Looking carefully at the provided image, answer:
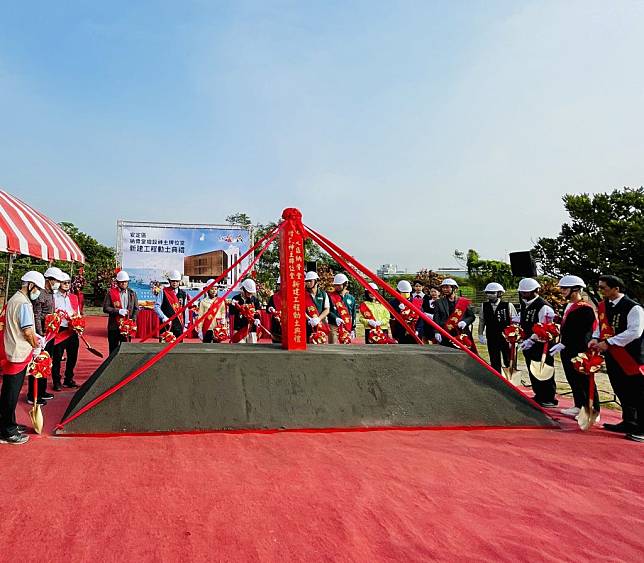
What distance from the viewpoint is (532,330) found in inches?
257

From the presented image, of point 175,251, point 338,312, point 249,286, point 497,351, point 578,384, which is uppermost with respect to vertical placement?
point 175,251

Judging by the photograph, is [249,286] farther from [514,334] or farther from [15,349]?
[514,334]

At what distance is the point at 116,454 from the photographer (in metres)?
3.70

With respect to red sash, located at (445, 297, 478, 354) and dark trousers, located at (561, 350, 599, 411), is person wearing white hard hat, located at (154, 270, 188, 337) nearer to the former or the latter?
red sash, located at (445, 297, 478, 354)

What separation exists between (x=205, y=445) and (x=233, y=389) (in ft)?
2.49

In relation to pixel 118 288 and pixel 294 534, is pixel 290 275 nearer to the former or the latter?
pixel 294 534

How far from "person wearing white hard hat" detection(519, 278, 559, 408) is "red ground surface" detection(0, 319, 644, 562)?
1.91 meters

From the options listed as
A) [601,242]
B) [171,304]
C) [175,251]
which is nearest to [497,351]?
[171,304]

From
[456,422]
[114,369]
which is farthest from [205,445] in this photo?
[456,422]

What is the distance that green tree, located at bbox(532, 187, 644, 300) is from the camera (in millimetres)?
16562

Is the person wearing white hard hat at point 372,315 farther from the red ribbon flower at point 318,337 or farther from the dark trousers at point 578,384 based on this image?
the dark trousers at point 578,384

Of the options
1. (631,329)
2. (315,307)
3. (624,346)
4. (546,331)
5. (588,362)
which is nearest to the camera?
(631,329)

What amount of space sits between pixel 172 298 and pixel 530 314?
5.89 meters

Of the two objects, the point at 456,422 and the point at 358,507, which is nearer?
the point at 358,507
